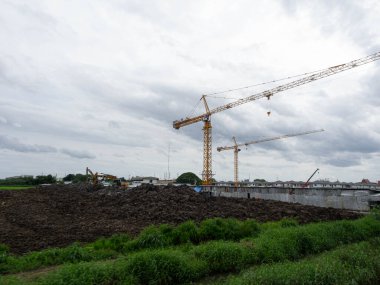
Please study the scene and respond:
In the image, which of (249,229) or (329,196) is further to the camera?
(329,196)

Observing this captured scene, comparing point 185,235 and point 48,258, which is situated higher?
point 185,235

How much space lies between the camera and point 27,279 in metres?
7.79

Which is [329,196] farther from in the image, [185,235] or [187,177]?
[187,177]

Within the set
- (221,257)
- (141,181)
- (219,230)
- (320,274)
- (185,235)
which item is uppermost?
(141,181)

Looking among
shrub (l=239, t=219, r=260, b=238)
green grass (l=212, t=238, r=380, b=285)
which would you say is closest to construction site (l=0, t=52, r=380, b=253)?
shrub (l=239, t=219, r=260, b=238)

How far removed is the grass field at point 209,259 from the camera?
25.6 ft

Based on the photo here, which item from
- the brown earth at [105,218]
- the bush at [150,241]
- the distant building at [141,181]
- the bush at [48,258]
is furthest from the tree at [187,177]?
the bush at [48,258]

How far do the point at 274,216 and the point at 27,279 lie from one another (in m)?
14.1

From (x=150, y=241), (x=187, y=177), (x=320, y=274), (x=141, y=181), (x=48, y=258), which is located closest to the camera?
(x=320, y=274)

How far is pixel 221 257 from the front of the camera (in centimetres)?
972

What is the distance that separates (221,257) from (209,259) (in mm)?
358

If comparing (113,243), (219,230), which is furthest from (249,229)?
(113,243)

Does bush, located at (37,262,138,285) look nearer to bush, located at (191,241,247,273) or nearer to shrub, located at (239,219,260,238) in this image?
bush, located at (191,241,247,273)

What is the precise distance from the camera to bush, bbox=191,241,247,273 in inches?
378
